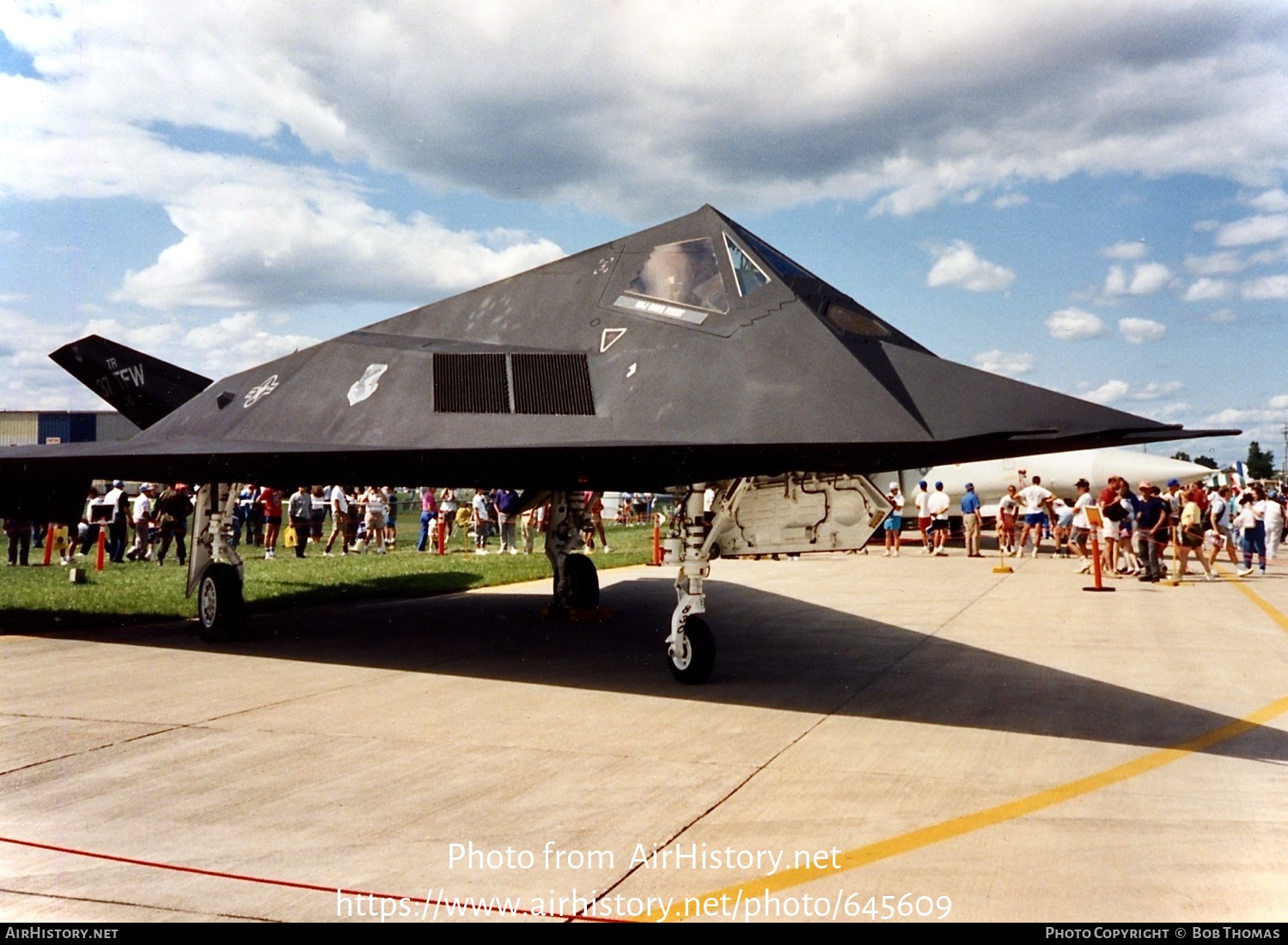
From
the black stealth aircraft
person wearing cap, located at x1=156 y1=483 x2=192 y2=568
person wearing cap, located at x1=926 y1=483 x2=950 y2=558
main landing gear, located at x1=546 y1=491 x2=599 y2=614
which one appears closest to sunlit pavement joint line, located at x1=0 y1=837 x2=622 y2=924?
the black stealth aircraft

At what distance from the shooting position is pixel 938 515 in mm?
26797

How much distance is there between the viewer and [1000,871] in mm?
4117

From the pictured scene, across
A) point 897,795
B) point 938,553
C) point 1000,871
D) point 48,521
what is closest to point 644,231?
point 897,795

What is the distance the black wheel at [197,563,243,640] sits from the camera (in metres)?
10.5

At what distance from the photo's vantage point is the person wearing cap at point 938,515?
26.7 m

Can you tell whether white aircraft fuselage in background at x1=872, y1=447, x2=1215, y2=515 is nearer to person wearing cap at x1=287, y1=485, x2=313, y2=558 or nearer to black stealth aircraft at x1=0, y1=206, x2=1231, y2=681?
person wearing cap at x1=287, y1=485, x2=313, y2=558

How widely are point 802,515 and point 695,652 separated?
4.35 feet

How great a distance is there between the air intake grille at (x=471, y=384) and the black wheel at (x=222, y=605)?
151 inches

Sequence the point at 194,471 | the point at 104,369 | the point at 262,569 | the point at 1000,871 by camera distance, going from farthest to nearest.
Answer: the point at 262,569 < the point at 104,369 < the point at 194,471 < the point at 1000,871

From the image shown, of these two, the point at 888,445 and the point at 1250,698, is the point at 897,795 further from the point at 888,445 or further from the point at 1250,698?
the point at 1250,698

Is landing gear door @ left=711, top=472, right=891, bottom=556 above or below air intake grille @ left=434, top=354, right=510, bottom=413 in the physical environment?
below

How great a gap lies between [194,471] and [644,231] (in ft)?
16.6

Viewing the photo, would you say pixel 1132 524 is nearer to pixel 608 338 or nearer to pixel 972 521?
pixel 972 521

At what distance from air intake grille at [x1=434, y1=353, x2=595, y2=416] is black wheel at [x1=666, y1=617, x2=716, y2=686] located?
181 cm
